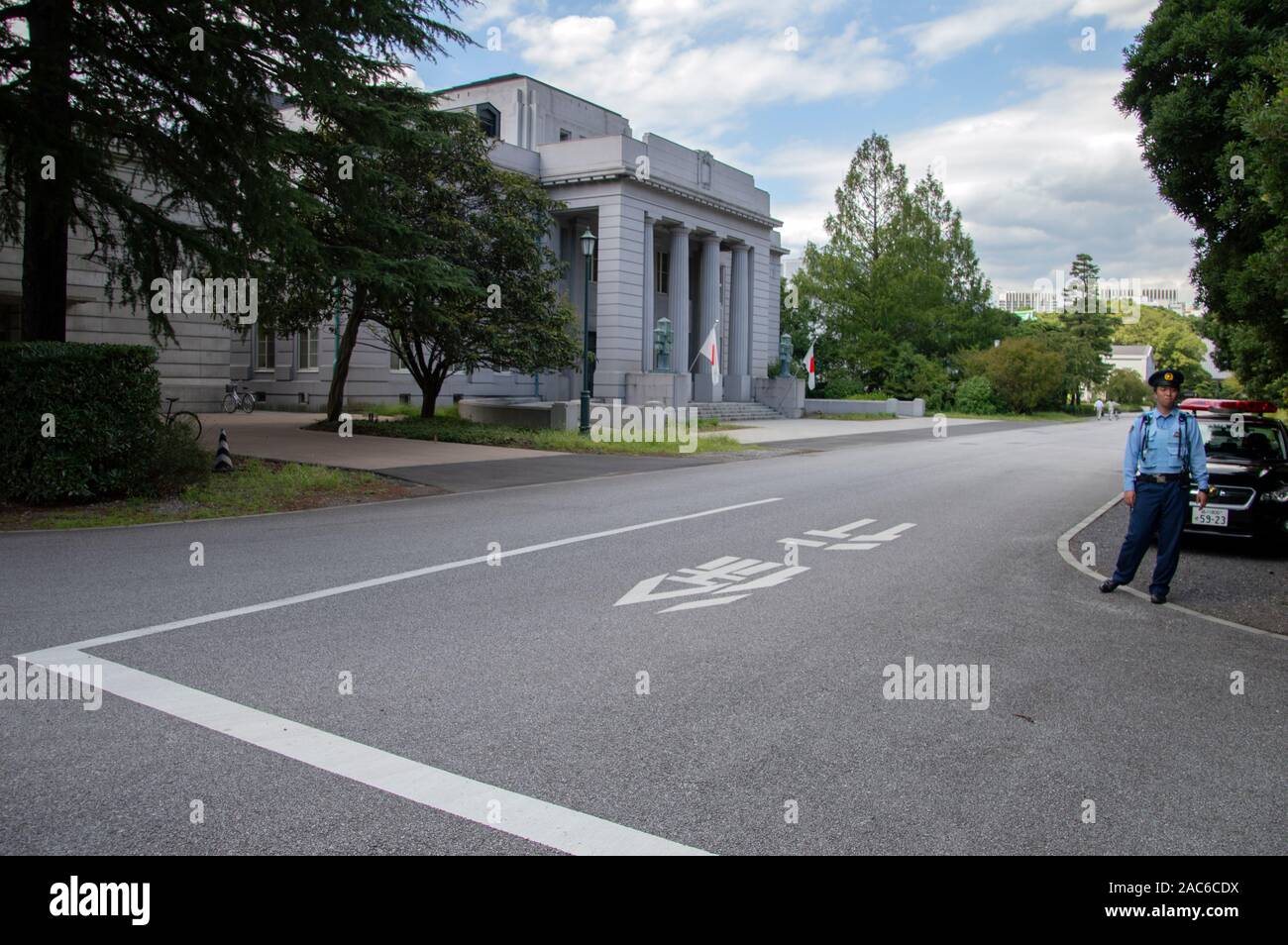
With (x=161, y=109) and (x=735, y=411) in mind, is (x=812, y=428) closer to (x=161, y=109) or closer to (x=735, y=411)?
(x=735, y=411)

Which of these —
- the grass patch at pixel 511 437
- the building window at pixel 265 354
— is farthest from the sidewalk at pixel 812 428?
the building window at pixel 265 354

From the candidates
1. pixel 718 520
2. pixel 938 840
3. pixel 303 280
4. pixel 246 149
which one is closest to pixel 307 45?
pixel 246 149

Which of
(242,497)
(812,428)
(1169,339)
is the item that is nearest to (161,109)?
(242,497)

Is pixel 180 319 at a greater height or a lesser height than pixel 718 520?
greater

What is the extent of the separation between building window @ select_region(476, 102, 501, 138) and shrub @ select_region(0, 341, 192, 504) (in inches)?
1344

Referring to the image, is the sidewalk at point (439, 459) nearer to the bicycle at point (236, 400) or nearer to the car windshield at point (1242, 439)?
the bicycle at point (236, 400)

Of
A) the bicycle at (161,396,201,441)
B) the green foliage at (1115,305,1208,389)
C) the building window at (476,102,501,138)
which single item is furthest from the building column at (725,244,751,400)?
the green foliage at (1115,305,1208,389)

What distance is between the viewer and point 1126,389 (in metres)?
90.4

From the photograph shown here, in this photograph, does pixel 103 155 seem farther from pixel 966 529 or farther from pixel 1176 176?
pixel 1176 176

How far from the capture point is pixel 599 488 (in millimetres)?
16078

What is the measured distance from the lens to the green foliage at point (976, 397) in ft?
186

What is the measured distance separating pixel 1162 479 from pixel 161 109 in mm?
15604

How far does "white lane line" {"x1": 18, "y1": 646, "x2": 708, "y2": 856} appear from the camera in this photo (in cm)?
354

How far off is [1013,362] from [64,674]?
58.5 metres
